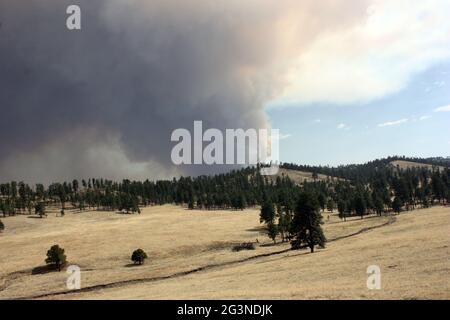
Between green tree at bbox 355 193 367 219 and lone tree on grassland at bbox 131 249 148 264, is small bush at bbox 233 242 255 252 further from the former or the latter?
green tree at bbox 355 193 367 219

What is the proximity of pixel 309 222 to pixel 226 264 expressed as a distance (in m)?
17.3

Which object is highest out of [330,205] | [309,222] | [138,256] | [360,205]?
[309,222]

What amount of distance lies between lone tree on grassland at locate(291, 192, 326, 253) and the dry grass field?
2.65 metres

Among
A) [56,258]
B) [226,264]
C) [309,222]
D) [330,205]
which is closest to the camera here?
[309,222]

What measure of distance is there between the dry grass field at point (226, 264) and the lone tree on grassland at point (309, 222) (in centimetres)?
265

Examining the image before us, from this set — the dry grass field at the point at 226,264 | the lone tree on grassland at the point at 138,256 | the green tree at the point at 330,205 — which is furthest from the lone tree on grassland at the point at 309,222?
the green tree at the point at 330,205

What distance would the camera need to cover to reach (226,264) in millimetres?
71875

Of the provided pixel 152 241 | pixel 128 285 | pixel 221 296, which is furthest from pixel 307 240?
pixel 152 241

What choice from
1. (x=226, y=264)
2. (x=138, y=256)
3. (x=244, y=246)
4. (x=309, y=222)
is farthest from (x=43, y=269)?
(x=309, y=222)

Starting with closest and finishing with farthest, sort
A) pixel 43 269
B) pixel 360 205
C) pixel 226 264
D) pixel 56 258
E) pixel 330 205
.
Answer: pixel 226 264, pixel 56 258, pixel 43 269, pixel 360 205, pixel 330 205

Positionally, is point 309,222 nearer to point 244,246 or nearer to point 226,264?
point 226,264

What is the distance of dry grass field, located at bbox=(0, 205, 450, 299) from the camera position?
110ft

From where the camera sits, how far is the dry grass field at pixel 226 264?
110 ft

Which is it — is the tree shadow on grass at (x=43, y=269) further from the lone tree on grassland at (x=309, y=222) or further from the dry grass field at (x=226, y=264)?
the lone tree on grassland at (x=309, y=222)
